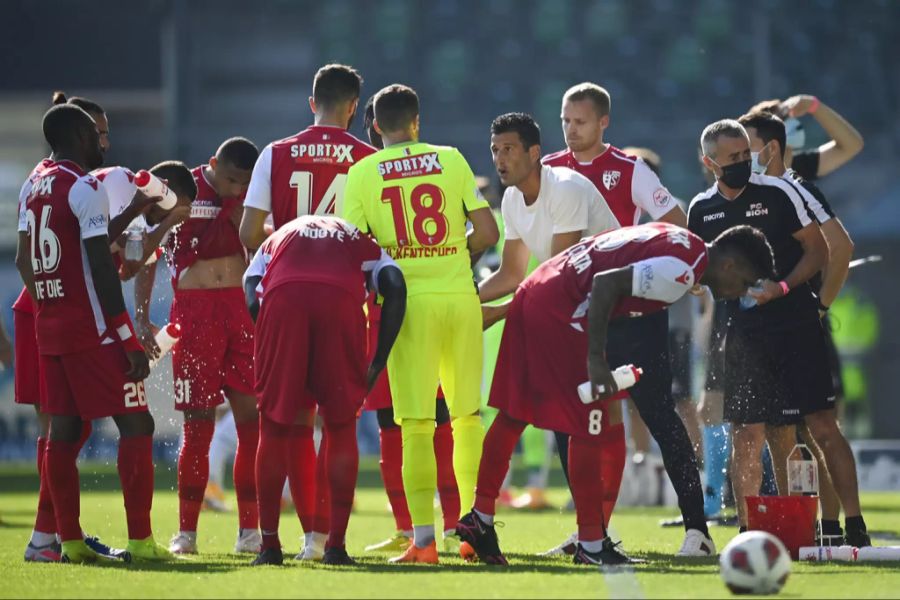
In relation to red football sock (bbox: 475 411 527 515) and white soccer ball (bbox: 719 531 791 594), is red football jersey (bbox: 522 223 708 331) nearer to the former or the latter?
red football sock (bbox: 475 411 527 515)

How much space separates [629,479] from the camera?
43.8 feet

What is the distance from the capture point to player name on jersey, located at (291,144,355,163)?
7.98 meters

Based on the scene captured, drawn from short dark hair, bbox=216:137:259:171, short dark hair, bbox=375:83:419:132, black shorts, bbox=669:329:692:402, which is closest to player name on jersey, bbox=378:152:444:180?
short dark hair, bbox=375:83:419:132

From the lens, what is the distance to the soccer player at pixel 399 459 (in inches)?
323

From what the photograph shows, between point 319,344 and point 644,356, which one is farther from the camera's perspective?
point 644,356

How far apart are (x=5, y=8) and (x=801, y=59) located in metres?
15.7

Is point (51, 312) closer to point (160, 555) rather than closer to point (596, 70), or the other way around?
point (160, 555)

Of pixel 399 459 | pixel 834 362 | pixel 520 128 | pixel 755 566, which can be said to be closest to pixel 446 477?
pixel 399 459

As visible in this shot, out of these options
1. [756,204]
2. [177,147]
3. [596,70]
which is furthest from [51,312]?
[596,70]

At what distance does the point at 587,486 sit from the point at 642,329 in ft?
4.00

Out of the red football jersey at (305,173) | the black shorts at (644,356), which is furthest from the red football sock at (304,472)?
the black shorts at (644,356)

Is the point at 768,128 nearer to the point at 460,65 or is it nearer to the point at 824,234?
the point at 824,234

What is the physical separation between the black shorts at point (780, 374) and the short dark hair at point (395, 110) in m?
2.14

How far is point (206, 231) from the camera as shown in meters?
8.66
